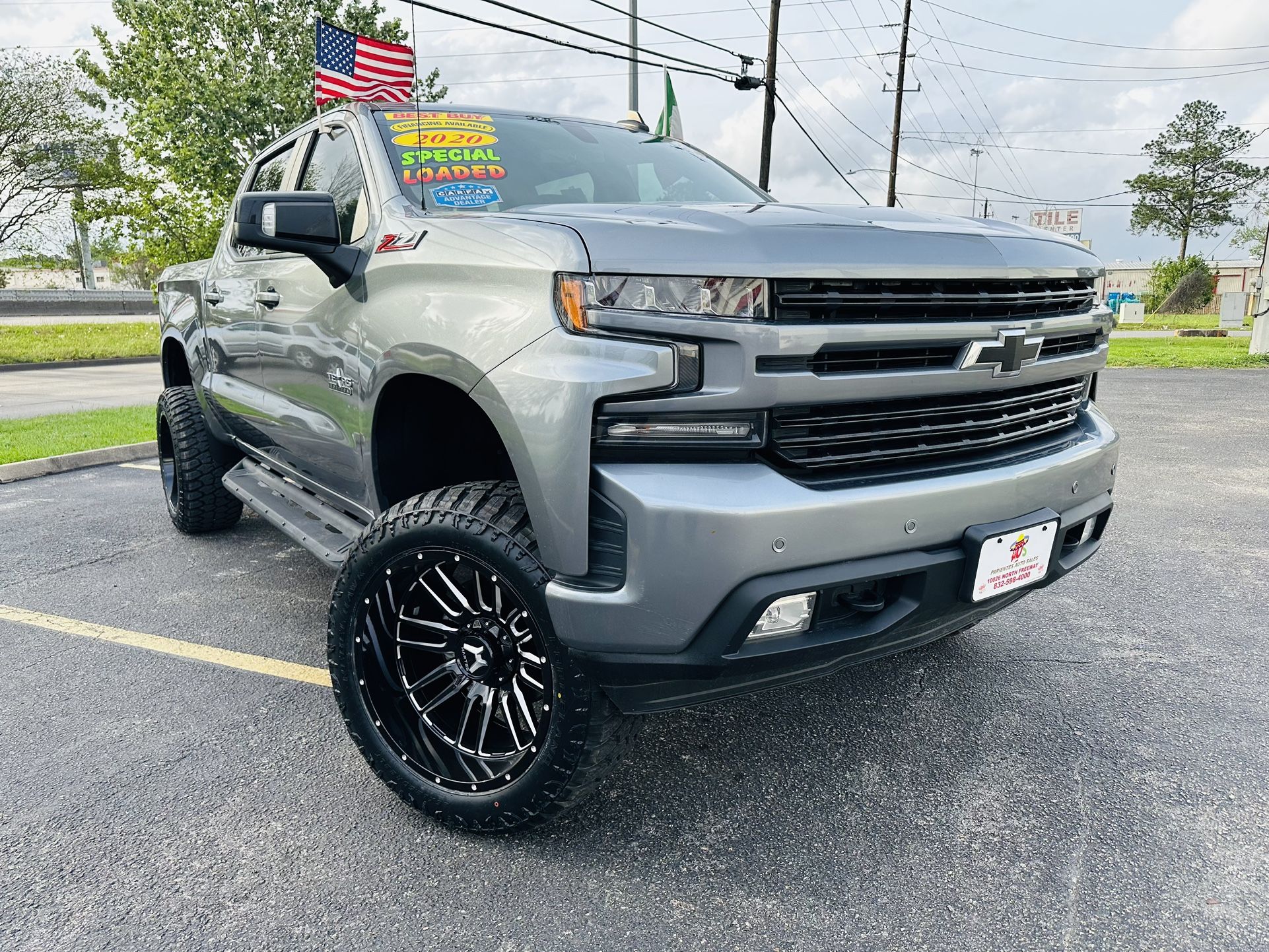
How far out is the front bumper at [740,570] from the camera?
182 centimetres

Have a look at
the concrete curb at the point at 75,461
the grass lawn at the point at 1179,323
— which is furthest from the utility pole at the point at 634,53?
the grass lawn at the point at 1179,323

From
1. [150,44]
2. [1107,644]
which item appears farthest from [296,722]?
[150,44]

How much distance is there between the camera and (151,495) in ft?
19.9

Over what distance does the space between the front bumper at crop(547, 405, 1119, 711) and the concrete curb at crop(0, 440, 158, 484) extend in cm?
541

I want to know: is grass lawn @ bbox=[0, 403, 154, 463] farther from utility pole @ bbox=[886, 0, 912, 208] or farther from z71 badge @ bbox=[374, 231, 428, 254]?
utility pole @ bbox=[886, 0, 912, 208]

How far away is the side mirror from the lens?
251 centimetres

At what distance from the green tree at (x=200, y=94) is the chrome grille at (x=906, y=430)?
2086 centimetres

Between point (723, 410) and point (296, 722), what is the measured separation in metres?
1.82

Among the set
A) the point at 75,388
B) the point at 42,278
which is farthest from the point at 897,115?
the point at 42,278

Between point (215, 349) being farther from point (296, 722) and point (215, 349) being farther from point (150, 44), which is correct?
point (150, 44)

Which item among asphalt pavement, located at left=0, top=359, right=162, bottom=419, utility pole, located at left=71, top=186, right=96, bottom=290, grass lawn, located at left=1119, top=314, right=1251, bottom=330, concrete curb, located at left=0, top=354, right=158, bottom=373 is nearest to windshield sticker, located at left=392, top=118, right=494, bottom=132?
asphalt pavement, located at left=0, top=359, right=162, bottom=419

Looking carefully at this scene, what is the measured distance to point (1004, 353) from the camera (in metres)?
2.24

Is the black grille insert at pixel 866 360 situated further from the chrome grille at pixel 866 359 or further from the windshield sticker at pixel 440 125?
the windshield sticker at pixel 440 125

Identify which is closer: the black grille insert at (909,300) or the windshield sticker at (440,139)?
the black grille insert at (909,300)
